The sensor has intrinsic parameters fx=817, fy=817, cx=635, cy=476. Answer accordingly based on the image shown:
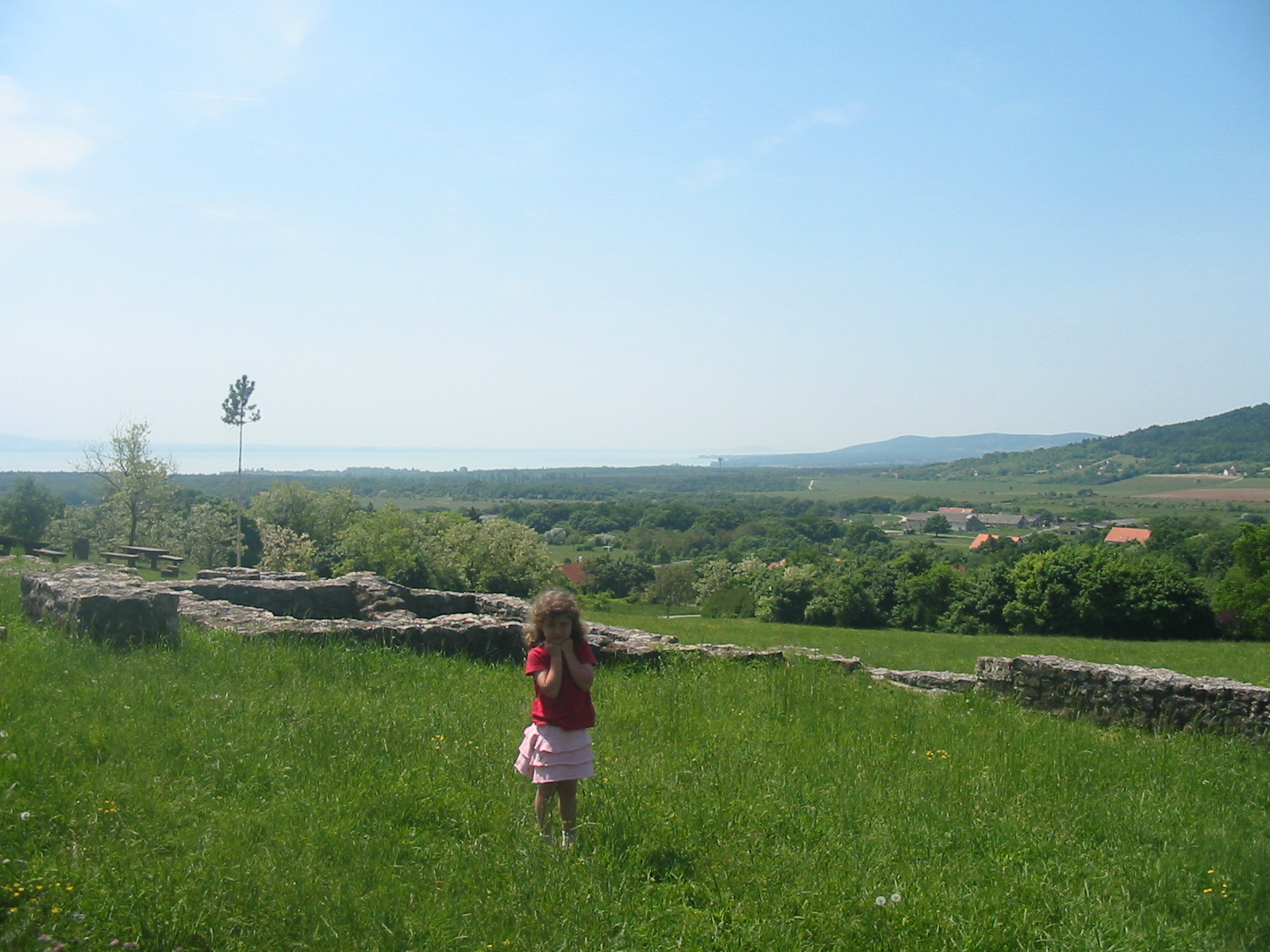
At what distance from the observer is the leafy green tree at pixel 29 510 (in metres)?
51.1

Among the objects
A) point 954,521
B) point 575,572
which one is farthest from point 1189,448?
point 575,572

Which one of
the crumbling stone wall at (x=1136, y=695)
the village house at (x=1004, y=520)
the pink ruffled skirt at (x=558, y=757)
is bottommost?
the village house at (x=1004, y=520)

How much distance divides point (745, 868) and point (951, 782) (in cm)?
258

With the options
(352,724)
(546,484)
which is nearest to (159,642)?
(352,724)

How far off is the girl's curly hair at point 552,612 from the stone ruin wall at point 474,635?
19.4 feet

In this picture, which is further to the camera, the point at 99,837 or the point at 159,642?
the point at 159,642

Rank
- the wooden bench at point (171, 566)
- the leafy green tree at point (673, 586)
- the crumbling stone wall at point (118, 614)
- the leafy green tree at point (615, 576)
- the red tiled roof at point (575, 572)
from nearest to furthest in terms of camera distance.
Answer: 1. the crumbling stone wall at point (118, 614)
2. the wooden bench at point (171, 566)
3. the red tiled roof at point (575, 572)
4. the leafy green tree at point (673, 586)
5. the leafy green tree at point (615, 576)

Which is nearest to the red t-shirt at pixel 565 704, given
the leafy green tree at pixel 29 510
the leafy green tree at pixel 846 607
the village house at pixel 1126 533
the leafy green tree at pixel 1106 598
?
the leafy green tree at pixel 1106 598

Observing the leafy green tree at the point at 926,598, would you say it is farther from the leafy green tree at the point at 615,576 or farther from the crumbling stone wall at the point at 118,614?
the crumbling stone wall at the point at 118,614

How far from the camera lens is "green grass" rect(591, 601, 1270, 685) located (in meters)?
24.3

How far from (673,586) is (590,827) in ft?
235

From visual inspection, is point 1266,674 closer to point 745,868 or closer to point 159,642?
point 745,868

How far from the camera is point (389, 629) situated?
36.5 feet

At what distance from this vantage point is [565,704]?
524cm
